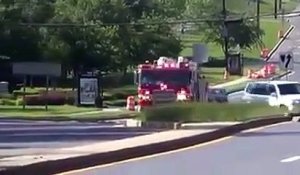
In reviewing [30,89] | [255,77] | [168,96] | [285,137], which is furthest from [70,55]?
[285,137]

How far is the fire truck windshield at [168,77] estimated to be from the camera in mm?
48188

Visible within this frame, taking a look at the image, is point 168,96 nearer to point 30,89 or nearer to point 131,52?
point 30,89

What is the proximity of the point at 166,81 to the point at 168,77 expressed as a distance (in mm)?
238

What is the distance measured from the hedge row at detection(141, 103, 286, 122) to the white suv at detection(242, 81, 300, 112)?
24.1 feet

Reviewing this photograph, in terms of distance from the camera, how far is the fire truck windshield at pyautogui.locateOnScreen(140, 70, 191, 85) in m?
48.2

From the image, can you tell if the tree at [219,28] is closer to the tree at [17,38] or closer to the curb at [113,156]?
the tree at [17,38]

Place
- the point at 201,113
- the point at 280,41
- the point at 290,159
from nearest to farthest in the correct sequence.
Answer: the point at 290,159
the point at 201,113
the point at 280,41

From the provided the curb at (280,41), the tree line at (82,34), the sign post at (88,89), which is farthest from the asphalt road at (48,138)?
the curb at (280,41)

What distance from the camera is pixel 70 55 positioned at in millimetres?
84750

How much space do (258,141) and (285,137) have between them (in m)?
1.92

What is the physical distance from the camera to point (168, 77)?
160ft

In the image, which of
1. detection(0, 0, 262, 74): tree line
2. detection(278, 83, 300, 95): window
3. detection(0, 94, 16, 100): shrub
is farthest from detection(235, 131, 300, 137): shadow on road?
detection(0, 0, 262, 74): tree line

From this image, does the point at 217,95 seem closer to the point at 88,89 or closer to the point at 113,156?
the point at 88,89

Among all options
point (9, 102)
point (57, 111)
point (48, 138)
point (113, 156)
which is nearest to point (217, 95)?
point (57, 111)
